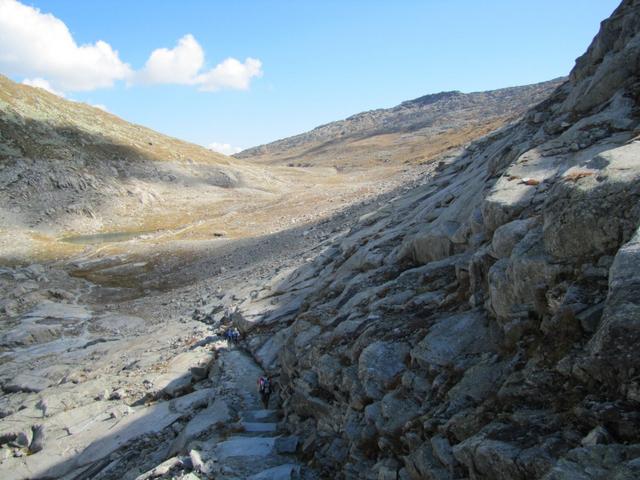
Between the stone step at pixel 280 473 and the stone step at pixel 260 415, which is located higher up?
the stone step at pixel 280 473

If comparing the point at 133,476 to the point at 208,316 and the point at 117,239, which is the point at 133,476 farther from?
the point at 117,239

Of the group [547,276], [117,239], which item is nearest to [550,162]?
[547,276]

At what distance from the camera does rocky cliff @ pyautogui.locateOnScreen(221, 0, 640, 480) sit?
6.21m

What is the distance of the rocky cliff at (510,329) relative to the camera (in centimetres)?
621

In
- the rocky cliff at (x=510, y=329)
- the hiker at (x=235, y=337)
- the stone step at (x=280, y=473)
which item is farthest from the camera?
the hiker at (x=235, y=337)

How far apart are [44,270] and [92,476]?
3002cm

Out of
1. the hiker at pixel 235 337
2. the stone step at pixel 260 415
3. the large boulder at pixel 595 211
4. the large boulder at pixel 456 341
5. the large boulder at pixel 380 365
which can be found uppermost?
the large boulder at pixel 595 211

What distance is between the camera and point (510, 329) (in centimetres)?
861

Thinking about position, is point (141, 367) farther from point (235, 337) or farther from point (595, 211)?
point (595, 211)

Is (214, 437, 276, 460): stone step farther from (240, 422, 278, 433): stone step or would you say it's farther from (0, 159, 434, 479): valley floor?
(240, 422, 278, 433): stone step

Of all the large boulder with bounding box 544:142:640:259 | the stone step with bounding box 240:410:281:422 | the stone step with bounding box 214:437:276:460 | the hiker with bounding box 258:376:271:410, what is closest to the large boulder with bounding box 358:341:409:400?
the stone step with bounding box 214:437:276:460

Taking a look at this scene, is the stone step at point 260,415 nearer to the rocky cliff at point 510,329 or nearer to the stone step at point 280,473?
the rocky cliff at point 510,329

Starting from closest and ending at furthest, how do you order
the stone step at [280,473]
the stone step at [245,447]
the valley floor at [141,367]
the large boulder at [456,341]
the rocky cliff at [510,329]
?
1. the rocky cliff at [510,329]
2. the large boulder at [456,341]
3. the stone step at [280,473]
4. the stone step at [245,447]
5. the valley floor at [141,367]

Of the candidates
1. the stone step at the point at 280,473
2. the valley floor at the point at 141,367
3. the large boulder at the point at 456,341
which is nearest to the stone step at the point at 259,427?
the valley floor at the point at 141,367
